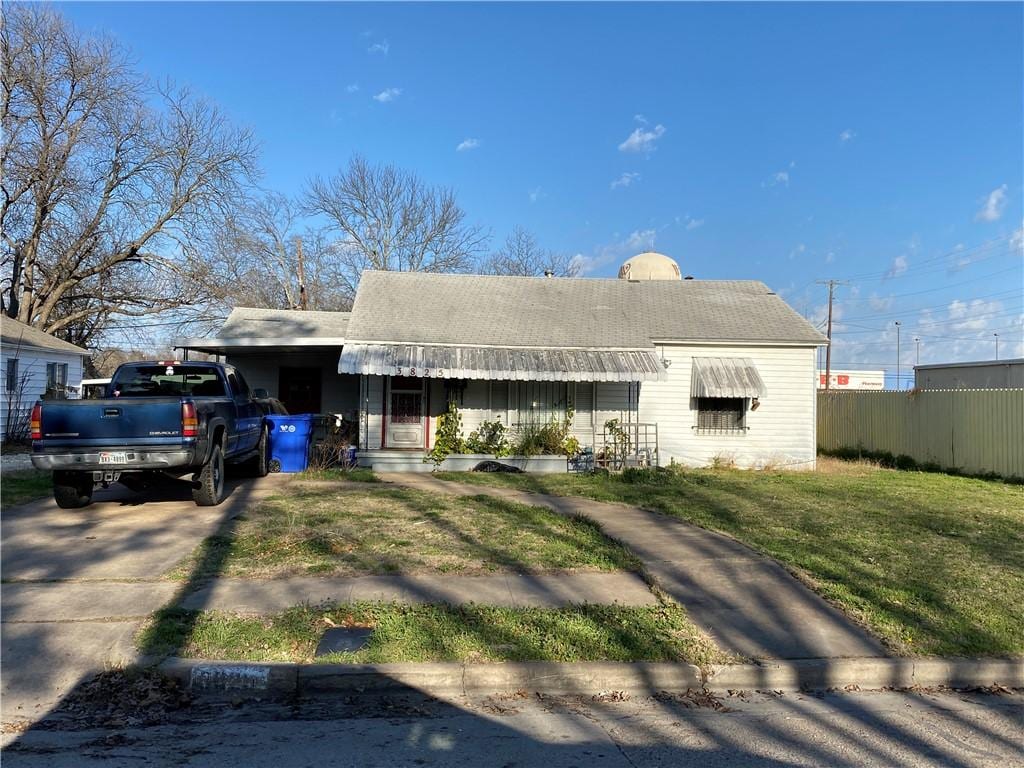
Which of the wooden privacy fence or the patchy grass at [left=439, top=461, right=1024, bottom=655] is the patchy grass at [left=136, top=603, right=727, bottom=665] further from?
the wooden privacy fence

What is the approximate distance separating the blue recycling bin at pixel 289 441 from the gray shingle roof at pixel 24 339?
10.5 meters

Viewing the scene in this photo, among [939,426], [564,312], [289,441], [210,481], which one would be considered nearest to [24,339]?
[289,441]

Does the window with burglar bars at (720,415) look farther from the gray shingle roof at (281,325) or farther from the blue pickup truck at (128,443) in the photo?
the blue pickup truck at (128,443)

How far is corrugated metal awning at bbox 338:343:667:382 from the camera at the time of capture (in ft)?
46.3

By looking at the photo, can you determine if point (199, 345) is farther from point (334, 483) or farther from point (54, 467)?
point (54, 467)

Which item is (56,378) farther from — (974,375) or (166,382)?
(974,375)

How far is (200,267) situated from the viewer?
Result: 28.5 metres

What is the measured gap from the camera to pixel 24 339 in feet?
65.7

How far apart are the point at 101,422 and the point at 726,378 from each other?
1275 cm

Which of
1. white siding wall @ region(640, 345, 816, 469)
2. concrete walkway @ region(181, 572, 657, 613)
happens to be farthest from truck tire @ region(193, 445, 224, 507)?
white siding wall @ region(640, 345, 816, 469)

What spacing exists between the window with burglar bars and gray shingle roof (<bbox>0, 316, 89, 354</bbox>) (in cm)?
1840

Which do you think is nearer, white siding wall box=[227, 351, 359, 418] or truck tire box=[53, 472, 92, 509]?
truck tire box=[53, 472, 92, 509]

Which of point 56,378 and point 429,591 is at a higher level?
point 56,378

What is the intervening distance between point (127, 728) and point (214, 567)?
2.67m
